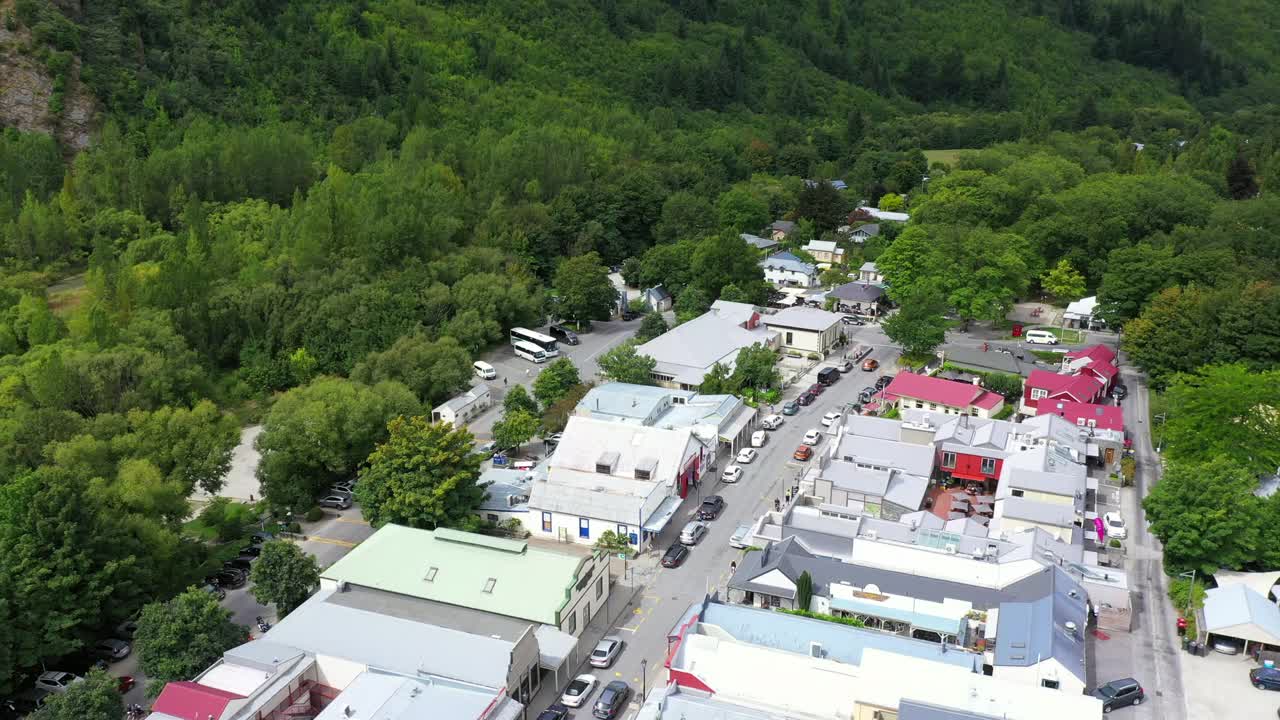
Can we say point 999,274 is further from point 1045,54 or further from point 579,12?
point 1045,54

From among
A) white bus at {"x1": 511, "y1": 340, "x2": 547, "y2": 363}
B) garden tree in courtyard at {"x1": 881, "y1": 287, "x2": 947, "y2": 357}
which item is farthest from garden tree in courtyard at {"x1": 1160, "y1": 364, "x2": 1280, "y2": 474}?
white bus at {"x1": 511, "y1": 340, "x2": 547, "y2": 363}

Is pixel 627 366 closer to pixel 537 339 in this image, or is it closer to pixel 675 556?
pixel 537 339

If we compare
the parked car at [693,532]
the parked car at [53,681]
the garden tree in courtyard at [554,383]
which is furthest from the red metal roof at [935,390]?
the parked car at [53,681]

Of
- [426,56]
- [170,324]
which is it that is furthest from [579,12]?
[170,324]

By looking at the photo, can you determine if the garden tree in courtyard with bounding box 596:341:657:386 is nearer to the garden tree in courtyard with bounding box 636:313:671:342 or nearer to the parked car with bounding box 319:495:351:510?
the garden tree in courtyard with bounding box 636:313:671:342

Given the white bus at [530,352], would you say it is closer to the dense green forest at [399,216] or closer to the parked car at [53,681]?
the dense green forest at [399,216]
